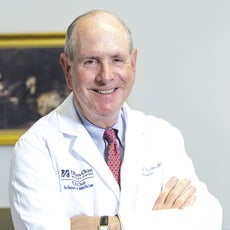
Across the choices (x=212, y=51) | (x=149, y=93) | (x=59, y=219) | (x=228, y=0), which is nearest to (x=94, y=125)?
(x=59, y=219)

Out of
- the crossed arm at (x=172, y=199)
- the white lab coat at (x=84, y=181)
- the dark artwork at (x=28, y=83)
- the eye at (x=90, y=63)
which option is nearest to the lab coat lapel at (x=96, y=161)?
the white lab coat at (x=84, y=181)

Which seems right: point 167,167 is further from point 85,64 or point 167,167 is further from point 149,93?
point 149,93

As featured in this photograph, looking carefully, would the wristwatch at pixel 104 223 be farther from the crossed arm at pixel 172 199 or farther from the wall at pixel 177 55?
the wall at pixel 177 55

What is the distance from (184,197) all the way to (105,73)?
420 millimetres

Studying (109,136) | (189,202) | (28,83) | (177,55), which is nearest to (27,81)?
(28,83)

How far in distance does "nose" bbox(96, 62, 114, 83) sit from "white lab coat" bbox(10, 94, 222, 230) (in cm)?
17

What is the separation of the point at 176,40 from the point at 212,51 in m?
0.17

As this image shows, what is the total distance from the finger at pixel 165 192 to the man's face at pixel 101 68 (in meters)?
→ 0.27

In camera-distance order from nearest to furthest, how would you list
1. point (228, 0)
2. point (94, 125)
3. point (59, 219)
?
point (59, 219) < point (94, 125) < point (228, 0)

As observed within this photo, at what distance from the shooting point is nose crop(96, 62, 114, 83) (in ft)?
3.78

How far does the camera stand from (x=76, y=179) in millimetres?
1191

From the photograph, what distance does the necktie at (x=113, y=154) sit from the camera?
4.10 feet

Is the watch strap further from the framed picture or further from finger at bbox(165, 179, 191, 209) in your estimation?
the framed picture

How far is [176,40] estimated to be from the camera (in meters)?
1.99
